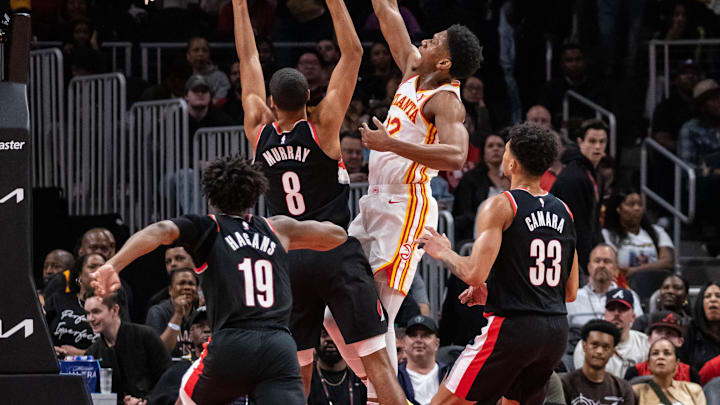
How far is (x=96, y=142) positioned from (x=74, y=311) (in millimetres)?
3033

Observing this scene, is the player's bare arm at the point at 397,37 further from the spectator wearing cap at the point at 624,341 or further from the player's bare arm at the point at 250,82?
the spectator wearing cap at the point at 624,341

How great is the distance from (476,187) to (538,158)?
17.8 feet

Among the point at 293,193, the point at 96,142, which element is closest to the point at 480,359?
the point at 293,193

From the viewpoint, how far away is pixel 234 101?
1368 centimetres

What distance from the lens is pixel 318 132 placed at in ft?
24.4

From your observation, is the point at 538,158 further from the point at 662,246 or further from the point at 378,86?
the point at 378,86

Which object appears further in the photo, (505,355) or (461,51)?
(461,51)

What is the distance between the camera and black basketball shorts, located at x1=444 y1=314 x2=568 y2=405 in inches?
271

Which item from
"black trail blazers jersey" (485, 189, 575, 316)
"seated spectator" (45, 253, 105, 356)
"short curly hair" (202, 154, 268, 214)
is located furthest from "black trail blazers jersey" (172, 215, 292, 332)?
"seated spectator" (45, 253, 105, 356)

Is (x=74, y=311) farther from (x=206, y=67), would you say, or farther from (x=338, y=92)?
(x=206, y=67)

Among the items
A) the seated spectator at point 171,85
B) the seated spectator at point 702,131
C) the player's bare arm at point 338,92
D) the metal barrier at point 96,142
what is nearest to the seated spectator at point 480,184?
the seated spectator at point 702,131

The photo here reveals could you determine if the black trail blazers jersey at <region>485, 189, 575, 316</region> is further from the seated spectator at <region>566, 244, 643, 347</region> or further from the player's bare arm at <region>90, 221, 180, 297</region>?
the seated spectator at <region>566, 244, 643, 347</region>

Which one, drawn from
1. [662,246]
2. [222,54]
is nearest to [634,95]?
[662,246]

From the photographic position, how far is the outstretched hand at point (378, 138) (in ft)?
23.0
